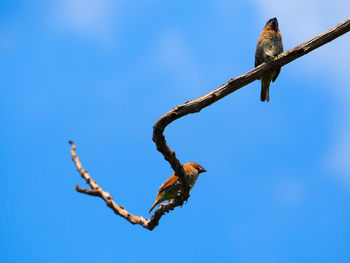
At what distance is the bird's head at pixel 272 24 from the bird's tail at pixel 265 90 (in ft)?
4.41

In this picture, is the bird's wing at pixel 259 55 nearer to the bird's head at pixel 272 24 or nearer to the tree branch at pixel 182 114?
the bird's head at pixel 272 24

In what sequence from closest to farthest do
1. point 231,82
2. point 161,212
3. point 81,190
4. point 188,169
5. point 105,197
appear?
point 81,190 < point 105,197 < point 161,212 < point 231,82 < point 188,169

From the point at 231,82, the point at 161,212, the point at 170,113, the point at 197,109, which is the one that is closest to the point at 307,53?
the point at 231,82

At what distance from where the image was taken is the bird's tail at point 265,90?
7.84 meters

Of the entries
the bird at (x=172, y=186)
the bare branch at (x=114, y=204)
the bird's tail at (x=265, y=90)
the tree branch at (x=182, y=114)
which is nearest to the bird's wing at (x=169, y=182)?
the bird at (x=172, y=186)

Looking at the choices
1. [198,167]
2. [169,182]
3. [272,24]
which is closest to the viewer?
[169,182]

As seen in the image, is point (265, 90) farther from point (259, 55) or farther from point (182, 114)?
point (182, 114)

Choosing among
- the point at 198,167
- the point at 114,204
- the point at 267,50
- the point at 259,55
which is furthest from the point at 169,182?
the point at 267,50

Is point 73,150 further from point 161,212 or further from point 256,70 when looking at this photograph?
point 256,70

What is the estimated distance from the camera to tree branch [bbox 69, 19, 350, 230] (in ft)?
13.9

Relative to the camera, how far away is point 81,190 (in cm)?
396

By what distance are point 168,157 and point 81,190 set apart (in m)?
1.38

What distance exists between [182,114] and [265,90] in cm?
345

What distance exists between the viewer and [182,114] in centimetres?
493
